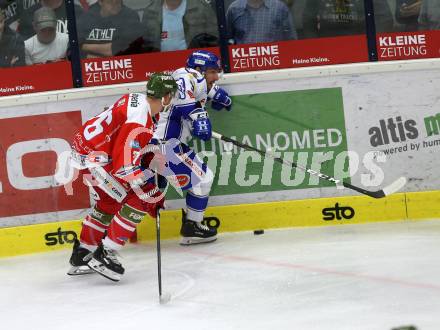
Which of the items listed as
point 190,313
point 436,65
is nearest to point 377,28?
point 436,65

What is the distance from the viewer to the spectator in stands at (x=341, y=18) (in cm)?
641

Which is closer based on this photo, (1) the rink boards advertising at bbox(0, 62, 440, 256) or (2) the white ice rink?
(2) the white ice rink

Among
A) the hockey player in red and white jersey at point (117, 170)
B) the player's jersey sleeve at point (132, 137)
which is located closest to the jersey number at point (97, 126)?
the hockey player in red and white jersey at point (117, 170)

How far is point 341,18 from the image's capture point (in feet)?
21.2

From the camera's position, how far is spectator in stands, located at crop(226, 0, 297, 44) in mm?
6391

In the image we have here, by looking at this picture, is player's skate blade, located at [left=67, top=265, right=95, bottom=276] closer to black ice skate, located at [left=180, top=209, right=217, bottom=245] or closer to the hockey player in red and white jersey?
the hockey player in red and white jersey

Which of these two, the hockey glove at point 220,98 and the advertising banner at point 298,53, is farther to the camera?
the advertising banner at point 298,53

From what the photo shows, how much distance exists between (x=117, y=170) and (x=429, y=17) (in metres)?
2.76

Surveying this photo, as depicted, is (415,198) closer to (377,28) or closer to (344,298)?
(377,28)

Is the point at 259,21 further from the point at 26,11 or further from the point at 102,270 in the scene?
the point at 102,270

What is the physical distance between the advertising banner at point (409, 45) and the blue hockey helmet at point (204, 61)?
49.3 inches

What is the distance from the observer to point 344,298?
4602 mm

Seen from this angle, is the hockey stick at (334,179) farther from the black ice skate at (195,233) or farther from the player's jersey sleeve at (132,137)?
the player's jersey sleeve at (132,137)

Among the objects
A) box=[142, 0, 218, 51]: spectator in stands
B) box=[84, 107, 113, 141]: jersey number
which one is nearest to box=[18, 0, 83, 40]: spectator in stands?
box=[142, 0, 218, 51]: spectator in stands
